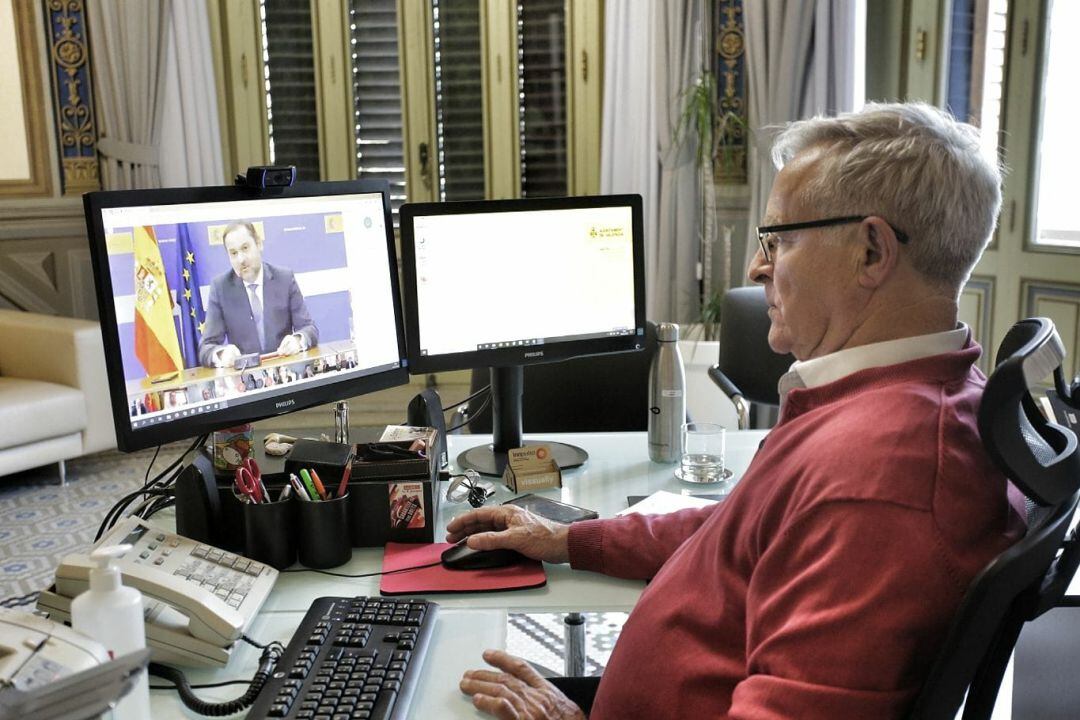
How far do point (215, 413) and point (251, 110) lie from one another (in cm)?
348

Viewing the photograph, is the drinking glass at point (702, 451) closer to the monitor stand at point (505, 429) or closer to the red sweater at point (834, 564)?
the monitor stand at point (505, 429)

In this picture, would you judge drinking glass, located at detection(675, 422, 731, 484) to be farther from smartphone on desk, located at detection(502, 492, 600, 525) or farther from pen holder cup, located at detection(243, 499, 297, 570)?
pen holder cup, located at detection(243, 499, 297, 570)

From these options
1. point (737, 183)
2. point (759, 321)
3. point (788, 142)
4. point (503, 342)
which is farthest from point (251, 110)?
point (788, 142)

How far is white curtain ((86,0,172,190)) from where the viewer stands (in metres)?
4.51

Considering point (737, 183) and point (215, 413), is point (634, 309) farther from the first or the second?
point (737, 183)

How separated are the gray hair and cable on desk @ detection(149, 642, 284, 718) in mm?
816

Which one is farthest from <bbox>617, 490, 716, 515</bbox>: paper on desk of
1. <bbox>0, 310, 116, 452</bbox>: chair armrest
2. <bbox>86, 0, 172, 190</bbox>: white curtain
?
<bbox>86, 0, 172, 190</bbox>: white curtain

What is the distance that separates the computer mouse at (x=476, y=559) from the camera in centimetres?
147

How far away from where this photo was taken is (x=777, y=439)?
1153mm

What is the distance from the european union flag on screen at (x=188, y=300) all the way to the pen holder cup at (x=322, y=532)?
0.90 ft

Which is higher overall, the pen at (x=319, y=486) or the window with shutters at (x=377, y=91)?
the window with shutters at (x=377, y=91)

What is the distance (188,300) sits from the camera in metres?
1.47

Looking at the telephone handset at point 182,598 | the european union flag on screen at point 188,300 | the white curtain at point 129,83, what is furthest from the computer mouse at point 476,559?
the white curtain at point 129,83

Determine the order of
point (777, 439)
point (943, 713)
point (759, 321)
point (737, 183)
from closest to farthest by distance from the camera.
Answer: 1. point (943, 713)
2. point (777, 439)
3. point (759, 321)
4. point (737, 183)
